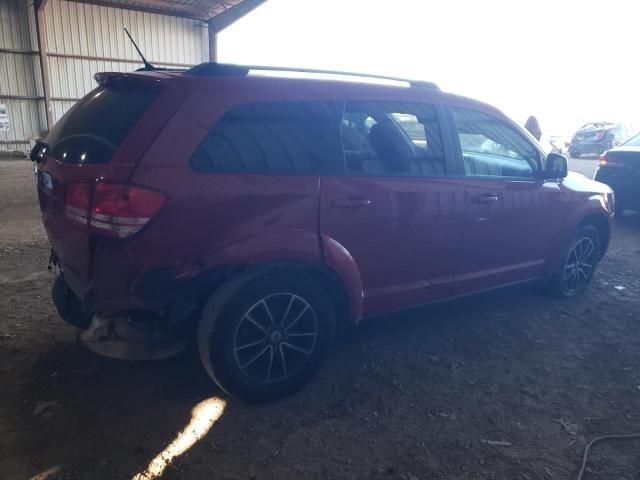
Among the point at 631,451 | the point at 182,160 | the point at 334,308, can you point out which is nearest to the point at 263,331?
the point at 334,308

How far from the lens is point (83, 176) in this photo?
95.3 inches

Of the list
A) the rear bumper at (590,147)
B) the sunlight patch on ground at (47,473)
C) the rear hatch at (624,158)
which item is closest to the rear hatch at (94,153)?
the sunlight patch on ground at (47,473)

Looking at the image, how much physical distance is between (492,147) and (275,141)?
1.91 metres

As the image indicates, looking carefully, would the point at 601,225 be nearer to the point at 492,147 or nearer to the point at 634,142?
the point at 492,147

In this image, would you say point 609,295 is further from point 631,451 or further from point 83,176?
point 83,176

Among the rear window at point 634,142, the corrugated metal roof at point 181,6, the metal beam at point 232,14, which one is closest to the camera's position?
the rear window at point 634,142

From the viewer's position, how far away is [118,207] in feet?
7.73

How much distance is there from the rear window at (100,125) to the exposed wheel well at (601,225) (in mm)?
3881

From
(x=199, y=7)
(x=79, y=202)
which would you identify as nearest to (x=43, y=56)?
(x=199, y=7)

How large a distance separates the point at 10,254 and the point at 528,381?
5309 mm

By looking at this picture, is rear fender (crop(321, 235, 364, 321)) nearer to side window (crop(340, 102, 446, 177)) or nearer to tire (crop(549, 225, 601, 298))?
side window (crop(340, 102, 446, 177))

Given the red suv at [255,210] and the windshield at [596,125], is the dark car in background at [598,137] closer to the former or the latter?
the windshield at [596,125]

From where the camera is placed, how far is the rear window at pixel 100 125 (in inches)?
98.5

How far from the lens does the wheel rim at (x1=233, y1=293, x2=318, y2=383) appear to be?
278 cm
